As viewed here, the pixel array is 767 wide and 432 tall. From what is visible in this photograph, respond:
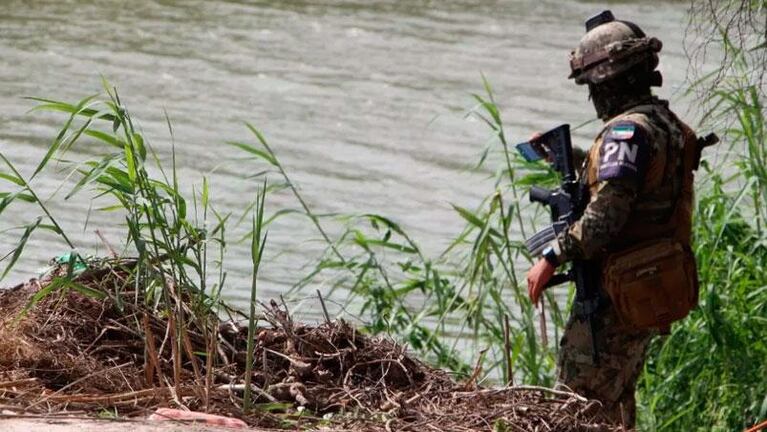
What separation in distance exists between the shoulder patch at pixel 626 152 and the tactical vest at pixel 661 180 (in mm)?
43

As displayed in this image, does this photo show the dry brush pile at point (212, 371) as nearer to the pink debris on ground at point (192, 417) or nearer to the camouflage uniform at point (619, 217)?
the pink debris on ground at point (192, 417)

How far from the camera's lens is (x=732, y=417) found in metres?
6.34

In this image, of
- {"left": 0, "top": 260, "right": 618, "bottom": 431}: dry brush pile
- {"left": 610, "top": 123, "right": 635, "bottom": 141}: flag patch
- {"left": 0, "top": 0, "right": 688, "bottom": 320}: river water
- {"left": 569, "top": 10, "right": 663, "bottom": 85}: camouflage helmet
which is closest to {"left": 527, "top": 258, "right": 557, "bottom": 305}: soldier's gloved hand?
{"left": 610, "top": 123, "right": 635, "bottom": 141}: flag patch

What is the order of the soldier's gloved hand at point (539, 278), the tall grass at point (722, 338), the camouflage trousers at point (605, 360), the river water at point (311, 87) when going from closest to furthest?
1. the soldier's gloved hand at point (539, 278)
2. the camouflage trousers at point (605, 360)
3. the tall grass at point (722, 338)
4. the river water at point (311, 87)

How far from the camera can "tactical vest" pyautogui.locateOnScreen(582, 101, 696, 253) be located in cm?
509

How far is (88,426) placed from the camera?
356 cm

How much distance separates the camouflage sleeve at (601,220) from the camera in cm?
503

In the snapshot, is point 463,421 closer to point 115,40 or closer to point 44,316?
point 44,316

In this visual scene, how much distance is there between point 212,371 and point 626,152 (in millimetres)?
1597

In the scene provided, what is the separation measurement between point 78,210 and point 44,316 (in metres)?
4.95

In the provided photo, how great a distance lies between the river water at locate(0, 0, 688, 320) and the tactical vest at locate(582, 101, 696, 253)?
2.91 meters

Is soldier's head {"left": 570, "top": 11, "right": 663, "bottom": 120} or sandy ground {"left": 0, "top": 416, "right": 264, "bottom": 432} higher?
soldier's head {"left": 570, "top": 11, "right": 663, "bottom": 120}

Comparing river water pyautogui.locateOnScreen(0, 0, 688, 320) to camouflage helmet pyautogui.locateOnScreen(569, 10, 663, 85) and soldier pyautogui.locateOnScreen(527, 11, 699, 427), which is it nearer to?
soldier pyautogui.locateOnScreen(527, 11, 699, 427)

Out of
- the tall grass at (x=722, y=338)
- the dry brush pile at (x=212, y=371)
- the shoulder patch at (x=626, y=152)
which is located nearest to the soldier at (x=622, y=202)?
the shoulder patch at (x=626, y=152)
